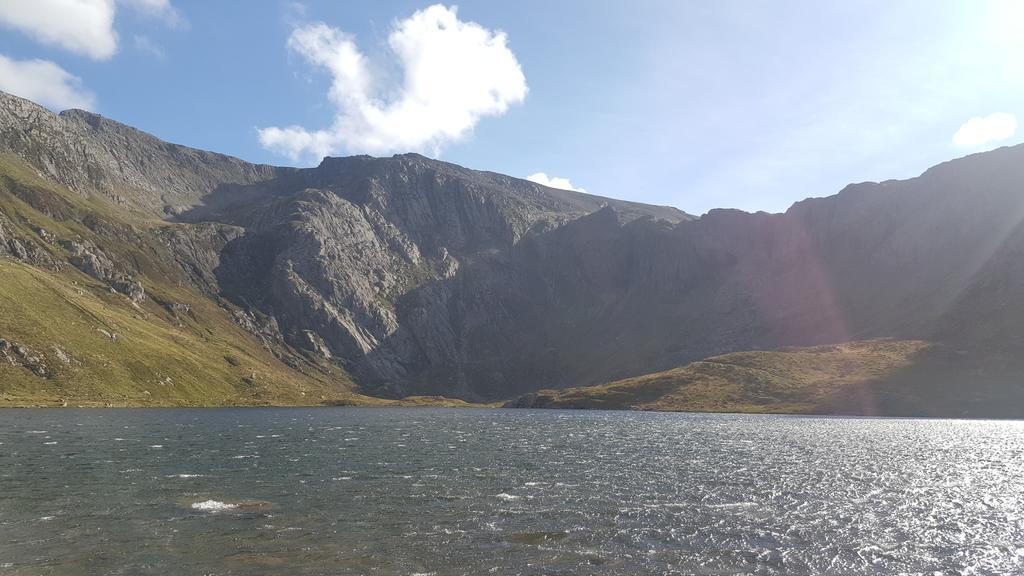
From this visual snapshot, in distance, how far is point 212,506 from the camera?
4147cm

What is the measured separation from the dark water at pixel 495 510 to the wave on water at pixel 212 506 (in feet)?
0.45

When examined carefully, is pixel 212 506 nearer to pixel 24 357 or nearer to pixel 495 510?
pixel 495 510

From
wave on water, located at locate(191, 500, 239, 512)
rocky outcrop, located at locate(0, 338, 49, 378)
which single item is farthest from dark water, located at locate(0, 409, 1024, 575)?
rocky outcrop, located at locate(0, 338, 49, 378)

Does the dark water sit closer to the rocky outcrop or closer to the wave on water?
the wave on water

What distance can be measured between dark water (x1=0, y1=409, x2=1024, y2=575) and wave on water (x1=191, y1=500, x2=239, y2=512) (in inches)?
5.4

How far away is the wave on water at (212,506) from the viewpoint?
40688 millimetres

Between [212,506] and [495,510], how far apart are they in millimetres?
19483

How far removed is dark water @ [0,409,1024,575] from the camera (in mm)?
30891

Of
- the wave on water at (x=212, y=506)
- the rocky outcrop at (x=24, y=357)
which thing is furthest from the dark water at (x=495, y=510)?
the rocky outcrop at (x=24, y=357)

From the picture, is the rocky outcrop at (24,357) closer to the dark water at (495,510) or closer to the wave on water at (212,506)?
the dark water at (495,510)

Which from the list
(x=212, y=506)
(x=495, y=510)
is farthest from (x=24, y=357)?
(x=495, y=510)

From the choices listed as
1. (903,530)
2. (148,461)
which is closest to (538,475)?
(903,530)

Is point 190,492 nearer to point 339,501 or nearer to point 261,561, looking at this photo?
point 339,501

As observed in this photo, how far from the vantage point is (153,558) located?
29562 millimetres
